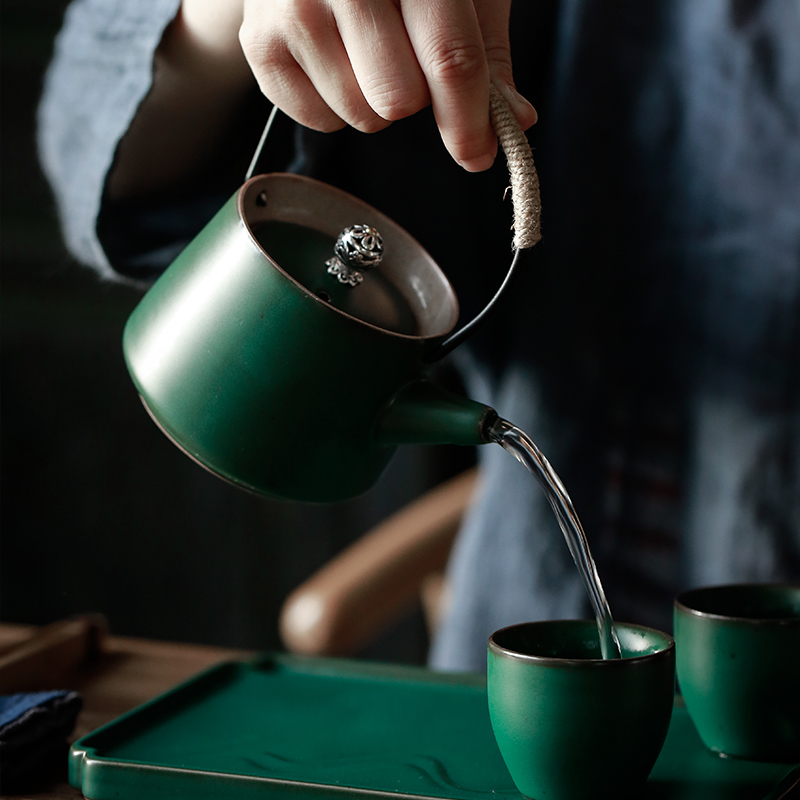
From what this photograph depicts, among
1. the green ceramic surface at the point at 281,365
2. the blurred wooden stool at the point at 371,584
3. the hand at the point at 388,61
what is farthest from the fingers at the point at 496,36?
the blurred wooden stool at the point at 371,584

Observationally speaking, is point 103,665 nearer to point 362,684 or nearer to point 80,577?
point 362,684

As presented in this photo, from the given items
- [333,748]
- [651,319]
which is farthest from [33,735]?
[651,319]

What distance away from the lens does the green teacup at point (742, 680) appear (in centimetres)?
43

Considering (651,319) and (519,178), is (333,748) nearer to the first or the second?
(519,178)

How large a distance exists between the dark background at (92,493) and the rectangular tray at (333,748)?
1.02 feet

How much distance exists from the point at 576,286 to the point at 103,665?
524mm

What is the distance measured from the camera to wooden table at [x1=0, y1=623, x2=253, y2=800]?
22.4 inches

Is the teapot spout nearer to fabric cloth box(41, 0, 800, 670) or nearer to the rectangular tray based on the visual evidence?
the rectangular tray

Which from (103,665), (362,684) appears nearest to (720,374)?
(362,684)

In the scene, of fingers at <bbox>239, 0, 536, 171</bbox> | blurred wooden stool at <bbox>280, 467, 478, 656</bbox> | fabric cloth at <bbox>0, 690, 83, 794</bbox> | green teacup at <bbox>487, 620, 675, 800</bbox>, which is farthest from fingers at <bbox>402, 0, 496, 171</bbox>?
blurred wooden stool at <bbox>280, 467, 478, 656</bbox>

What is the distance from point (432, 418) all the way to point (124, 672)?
13.2 inches

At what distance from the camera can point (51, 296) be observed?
39.9 inches

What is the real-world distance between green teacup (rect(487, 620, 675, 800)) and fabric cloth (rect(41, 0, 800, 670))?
474mm

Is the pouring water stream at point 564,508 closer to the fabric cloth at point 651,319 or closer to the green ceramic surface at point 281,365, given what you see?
the green ceramic surface at point 281,365
